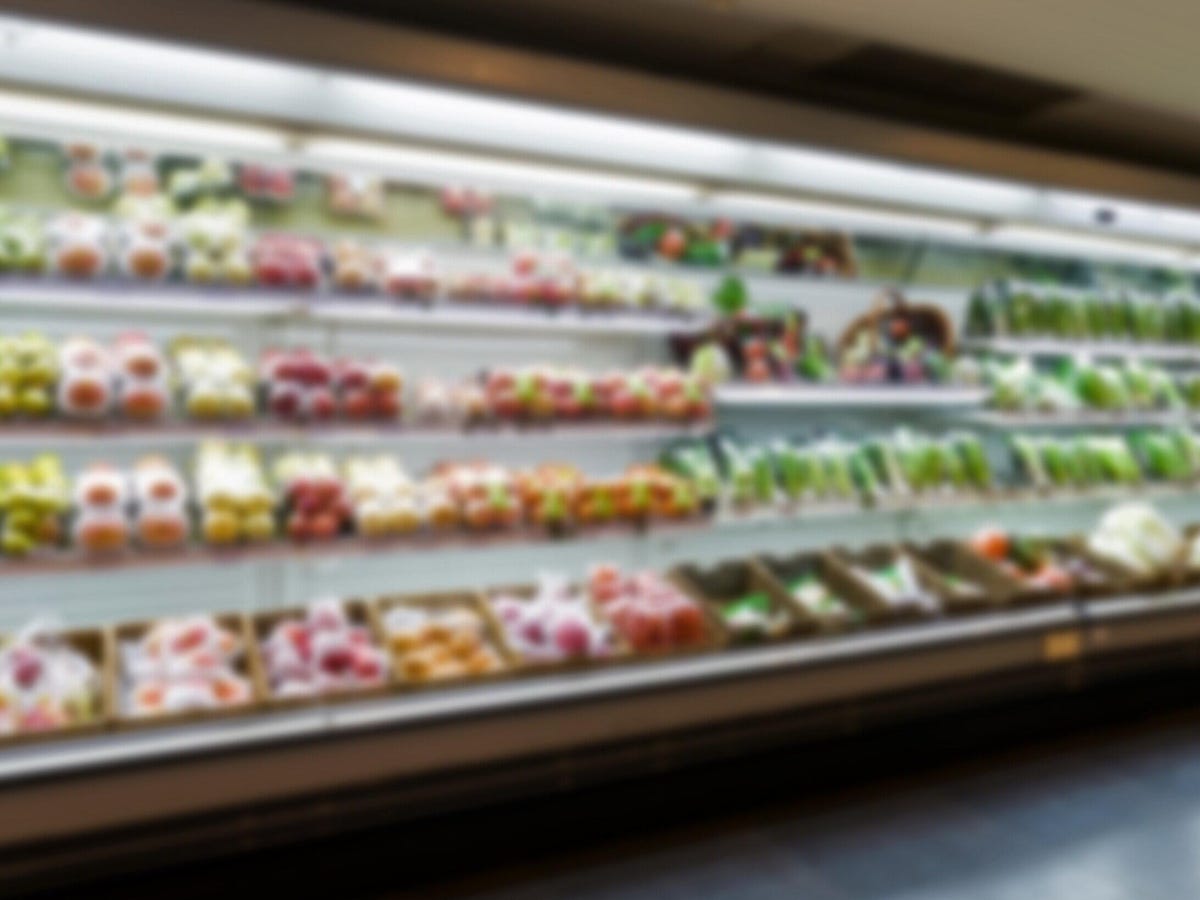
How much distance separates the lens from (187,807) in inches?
102

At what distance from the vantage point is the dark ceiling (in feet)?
9.86

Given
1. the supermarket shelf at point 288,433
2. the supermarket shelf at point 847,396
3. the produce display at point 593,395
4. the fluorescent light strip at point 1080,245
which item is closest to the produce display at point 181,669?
the supermarket shelf at point 288,433

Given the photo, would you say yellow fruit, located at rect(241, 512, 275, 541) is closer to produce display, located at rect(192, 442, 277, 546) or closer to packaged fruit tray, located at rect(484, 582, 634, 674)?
produce display, located at rect(192, 442, 277, 546)

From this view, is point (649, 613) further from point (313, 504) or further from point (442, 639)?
point (313, 504)

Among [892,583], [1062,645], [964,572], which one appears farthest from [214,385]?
[1062,645]

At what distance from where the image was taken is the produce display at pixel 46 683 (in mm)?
2625

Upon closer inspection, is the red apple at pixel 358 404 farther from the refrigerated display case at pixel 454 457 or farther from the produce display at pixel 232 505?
the produce display at pixel 232 505

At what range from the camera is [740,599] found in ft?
13.1

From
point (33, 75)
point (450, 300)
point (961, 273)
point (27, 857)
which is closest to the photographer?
point (33, 75)

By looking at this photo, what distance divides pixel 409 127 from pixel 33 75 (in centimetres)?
83

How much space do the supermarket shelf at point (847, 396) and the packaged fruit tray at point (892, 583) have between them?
0.62 meters

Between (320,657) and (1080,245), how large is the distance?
143 inches

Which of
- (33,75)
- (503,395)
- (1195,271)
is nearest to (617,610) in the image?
(503,395)

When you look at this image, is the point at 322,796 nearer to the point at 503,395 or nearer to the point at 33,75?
the point at 503,395
